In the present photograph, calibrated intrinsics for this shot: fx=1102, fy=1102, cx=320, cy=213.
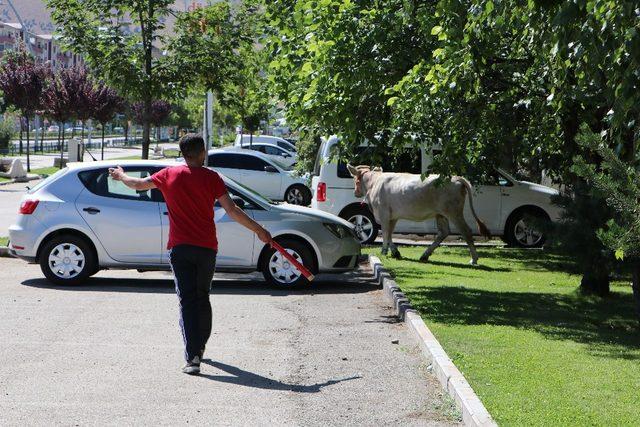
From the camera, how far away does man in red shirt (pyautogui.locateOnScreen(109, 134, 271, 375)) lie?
9.21m

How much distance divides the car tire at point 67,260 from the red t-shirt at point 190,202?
590cm

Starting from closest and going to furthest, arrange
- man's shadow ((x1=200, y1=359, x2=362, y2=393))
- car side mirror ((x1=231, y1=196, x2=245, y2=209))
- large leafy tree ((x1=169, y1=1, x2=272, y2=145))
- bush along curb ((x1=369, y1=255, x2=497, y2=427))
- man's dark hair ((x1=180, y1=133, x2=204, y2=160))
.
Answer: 1. bush along curb ((x1=369, y1=255, x2=497, y2=427))
2. man's shadow ((x1=200, y1=359, x2=362, y2=393))
3. man's dark hair ((x1=180, y1=133, x2=204, y2=160))
4. car side mirror ((x1=231, y1=196, x2=245, y2=209))
5. large leafy tree ((x1=169, y1=1, x2=272, y2=145))

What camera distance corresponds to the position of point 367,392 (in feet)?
28.2

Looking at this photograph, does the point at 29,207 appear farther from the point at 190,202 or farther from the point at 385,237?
the point at 385,237

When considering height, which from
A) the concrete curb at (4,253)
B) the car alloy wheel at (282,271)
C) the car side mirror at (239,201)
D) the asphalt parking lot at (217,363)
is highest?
the car side mirror at (239,201)

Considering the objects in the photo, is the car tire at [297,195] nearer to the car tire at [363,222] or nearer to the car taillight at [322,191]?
the car tire at [363,222]

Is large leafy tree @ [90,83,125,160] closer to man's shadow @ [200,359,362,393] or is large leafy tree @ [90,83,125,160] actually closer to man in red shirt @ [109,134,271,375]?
man in red shirt @ [109,134,271,375]

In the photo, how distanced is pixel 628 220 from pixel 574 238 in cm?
429

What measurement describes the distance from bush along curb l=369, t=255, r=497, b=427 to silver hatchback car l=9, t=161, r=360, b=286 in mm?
1559

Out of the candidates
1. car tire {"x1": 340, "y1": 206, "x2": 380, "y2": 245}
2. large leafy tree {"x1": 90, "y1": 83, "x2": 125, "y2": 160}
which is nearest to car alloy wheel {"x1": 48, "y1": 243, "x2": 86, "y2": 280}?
car tire {"x1": 340, "y1": 206, "x2": 380, "y2": 245}

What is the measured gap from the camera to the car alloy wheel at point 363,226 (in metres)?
21.8

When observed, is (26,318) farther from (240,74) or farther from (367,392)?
(240,74)

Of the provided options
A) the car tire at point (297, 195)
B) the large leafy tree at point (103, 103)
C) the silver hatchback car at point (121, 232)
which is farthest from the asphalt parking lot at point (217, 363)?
the large leafy tree at point (103, 103)

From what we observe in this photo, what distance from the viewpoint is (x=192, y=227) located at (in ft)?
30.3
